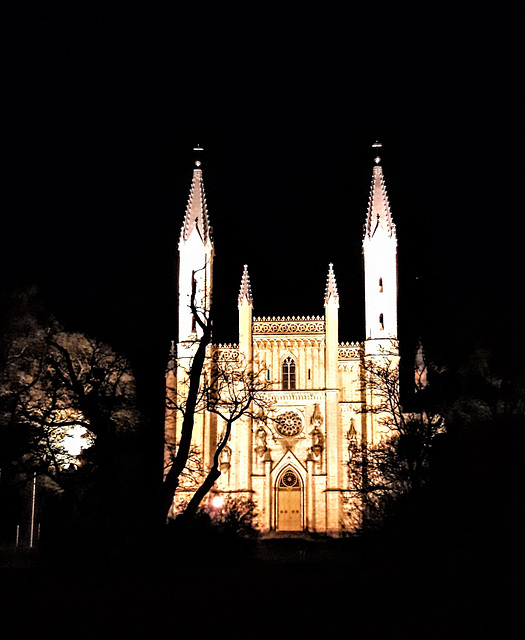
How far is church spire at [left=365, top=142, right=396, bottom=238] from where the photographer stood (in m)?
62.0

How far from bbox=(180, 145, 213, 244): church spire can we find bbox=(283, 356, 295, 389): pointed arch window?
9.38 m

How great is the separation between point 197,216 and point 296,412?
14.2 metres

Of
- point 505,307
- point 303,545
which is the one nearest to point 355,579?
point 303,545

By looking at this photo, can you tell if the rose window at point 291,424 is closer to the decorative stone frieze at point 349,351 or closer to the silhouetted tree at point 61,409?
the decorative stone frieze at point 349,351

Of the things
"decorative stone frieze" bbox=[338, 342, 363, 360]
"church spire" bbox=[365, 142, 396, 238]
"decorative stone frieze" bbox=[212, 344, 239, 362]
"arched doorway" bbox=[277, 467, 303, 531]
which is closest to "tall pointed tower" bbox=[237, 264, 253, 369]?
"decorative stone frieze" bbox=[212, 344, 239, 362]

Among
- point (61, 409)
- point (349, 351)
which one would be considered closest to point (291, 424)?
point (349, 351)

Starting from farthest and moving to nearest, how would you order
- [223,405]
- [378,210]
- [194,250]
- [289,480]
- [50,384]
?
[378,210], [194,250], [289,480], [50,384], [223,405]

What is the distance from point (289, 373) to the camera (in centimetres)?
5862

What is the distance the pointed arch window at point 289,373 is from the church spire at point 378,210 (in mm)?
9749

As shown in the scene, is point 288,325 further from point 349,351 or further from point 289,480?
point 289,480

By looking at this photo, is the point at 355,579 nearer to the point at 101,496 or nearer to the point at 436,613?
the point at 436,613

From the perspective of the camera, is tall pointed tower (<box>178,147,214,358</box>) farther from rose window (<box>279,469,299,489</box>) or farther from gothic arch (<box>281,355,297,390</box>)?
rose window (<box>279,469,299,489</box>)

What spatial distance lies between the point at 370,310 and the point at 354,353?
9.32ft

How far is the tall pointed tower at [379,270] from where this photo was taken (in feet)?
193
